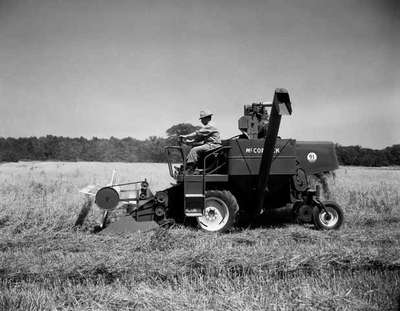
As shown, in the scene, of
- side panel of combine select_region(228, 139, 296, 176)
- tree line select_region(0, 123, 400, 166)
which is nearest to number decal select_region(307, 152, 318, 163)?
side panel of combine select_region(228, 139, 296, 176)

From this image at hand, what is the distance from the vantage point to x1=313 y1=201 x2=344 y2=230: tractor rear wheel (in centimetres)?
682

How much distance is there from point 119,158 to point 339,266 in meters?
48.4

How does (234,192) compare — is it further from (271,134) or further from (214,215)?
(271,134)

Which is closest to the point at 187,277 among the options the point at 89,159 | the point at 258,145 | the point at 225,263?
the point at 225,263

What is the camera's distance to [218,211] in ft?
21.7

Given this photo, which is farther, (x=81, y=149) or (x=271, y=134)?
(x=81, y=149)

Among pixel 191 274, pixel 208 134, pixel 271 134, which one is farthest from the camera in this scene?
pixel 208 134

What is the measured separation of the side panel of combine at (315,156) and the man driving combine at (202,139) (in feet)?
6.22

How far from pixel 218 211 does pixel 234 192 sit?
2.16 feet

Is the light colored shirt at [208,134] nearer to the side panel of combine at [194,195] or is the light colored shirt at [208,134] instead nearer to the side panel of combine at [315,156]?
the side panel of combine at [194,195]

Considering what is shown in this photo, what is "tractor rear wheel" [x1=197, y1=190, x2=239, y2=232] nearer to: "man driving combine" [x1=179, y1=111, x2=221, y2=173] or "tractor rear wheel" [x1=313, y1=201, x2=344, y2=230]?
"man driving combine" [x1=179, y1=111, x2=221, y2=173]

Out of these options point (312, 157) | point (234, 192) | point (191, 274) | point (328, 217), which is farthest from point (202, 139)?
point (191, 274)

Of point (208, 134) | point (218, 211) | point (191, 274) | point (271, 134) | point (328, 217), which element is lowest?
point (191, 274)

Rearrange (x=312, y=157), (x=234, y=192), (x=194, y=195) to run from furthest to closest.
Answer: (x=312, y=157) < (x=234, y=192) < (x=194, y=195)
